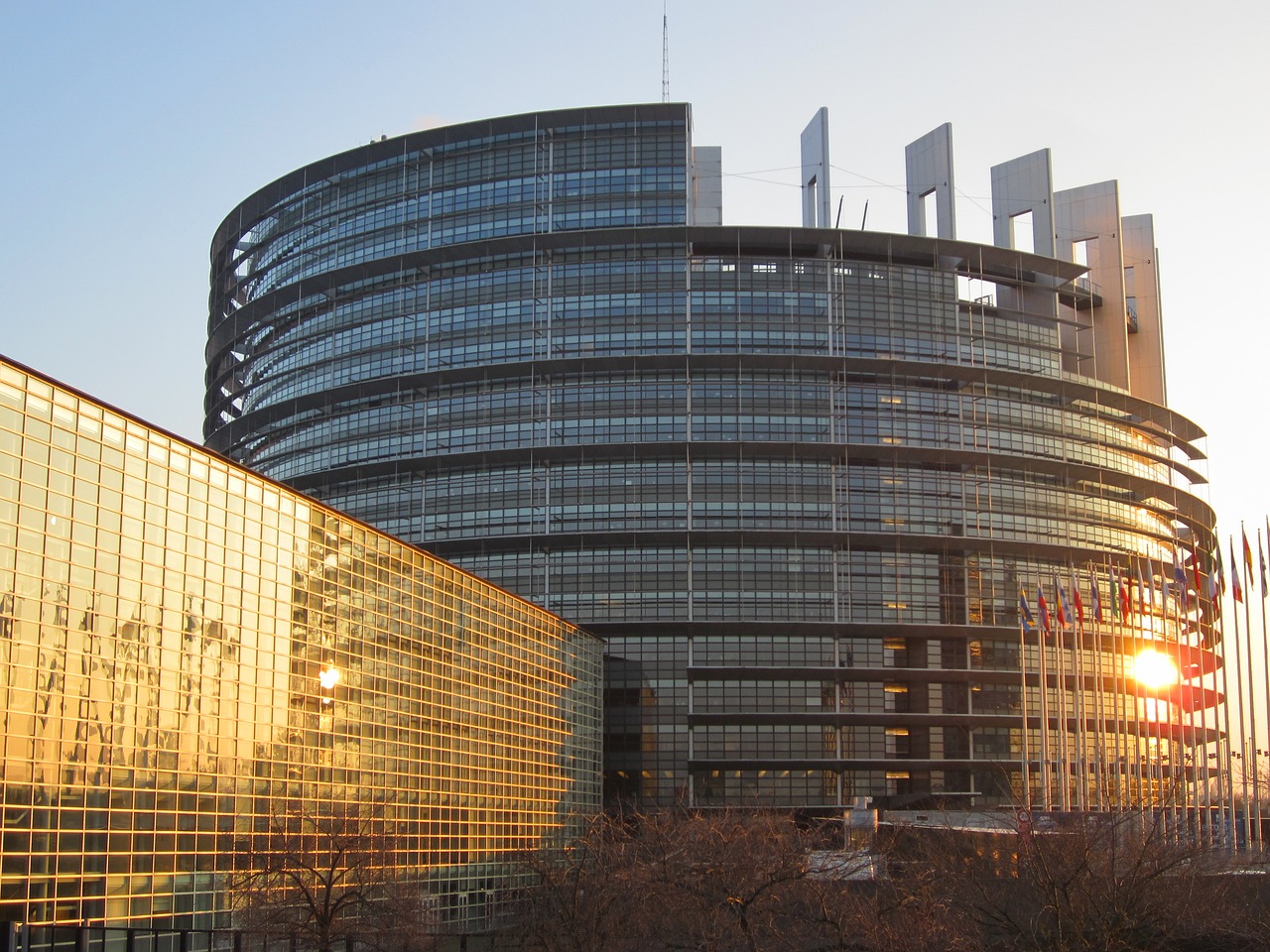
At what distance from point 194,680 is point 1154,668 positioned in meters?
90.2

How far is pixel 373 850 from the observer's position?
4850 cm

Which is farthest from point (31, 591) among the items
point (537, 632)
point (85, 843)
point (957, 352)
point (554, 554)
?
point (957, 352)

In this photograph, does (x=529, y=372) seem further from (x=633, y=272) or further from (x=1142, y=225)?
(x=1142, y=225)

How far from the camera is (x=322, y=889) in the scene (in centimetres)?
4794

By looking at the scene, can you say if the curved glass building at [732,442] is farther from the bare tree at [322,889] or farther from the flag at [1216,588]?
the bare tree at [322,889]

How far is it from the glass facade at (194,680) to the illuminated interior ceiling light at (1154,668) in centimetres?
6621

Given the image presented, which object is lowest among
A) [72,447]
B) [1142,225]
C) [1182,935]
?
[1182,935]

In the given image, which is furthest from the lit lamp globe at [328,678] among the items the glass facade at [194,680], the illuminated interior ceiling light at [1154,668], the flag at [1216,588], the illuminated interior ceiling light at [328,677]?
the illuminated interior ceiling light at [1154,668]

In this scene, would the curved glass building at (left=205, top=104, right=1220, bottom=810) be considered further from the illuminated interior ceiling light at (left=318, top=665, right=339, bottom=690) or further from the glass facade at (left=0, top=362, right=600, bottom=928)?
the illuminated interior ceiling light at (left=318, top=665, right=339, bottom=690)

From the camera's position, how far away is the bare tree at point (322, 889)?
139ft

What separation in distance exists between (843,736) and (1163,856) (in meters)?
69.8

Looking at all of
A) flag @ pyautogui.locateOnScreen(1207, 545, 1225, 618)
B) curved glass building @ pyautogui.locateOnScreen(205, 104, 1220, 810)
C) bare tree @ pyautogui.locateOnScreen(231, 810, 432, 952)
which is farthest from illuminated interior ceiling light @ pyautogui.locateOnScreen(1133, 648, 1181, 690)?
bare tree @ pyautogui.locateOnScreen(231, 810, 432, 952)

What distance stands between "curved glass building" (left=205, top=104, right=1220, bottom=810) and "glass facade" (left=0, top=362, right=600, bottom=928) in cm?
3987

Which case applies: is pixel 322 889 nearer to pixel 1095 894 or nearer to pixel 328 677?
pixel 328 677
